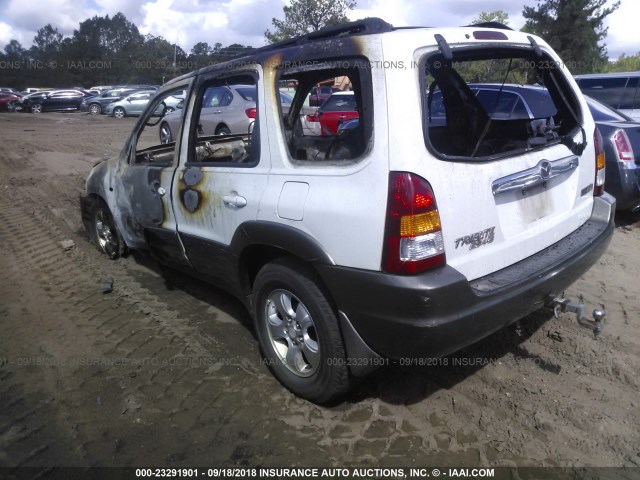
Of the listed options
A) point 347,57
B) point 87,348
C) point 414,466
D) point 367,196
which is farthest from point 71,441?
point 347,57

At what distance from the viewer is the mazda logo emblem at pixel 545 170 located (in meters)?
2.71

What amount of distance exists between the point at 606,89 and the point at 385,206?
8174mm

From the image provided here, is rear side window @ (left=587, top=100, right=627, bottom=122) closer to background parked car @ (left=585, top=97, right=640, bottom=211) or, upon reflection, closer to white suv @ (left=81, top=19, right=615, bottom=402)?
background parked car @ (left=585, top=97, right=640, bottom=211)

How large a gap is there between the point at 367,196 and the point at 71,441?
2.00 m

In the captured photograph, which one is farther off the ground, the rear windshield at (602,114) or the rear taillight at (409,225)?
the rear windshield at (602,114)

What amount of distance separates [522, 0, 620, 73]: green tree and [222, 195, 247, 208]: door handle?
112ft

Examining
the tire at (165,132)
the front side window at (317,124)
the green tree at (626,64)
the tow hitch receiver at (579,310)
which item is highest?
the green tree at (626,64)

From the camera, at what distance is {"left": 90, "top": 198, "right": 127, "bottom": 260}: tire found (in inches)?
200

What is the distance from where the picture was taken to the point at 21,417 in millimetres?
2818

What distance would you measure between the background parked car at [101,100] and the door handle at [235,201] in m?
29.6

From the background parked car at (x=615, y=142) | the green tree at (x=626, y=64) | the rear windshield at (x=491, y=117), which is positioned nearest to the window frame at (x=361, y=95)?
the rear windshield at (x=491, y=117)

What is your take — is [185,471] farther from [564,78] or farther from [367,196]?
[564,78]

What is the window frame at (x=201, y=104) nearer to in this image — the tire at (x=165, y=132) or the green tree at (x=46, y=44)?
the tire at (x=165, y=132)

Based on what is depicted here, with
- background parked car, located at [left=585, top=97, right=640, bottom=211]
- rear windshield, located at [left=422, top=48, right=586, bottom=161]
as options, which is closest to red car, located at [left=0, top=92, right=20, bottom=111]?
rear windshield, located at [left=422, top=48, right=586, bottom=161]
